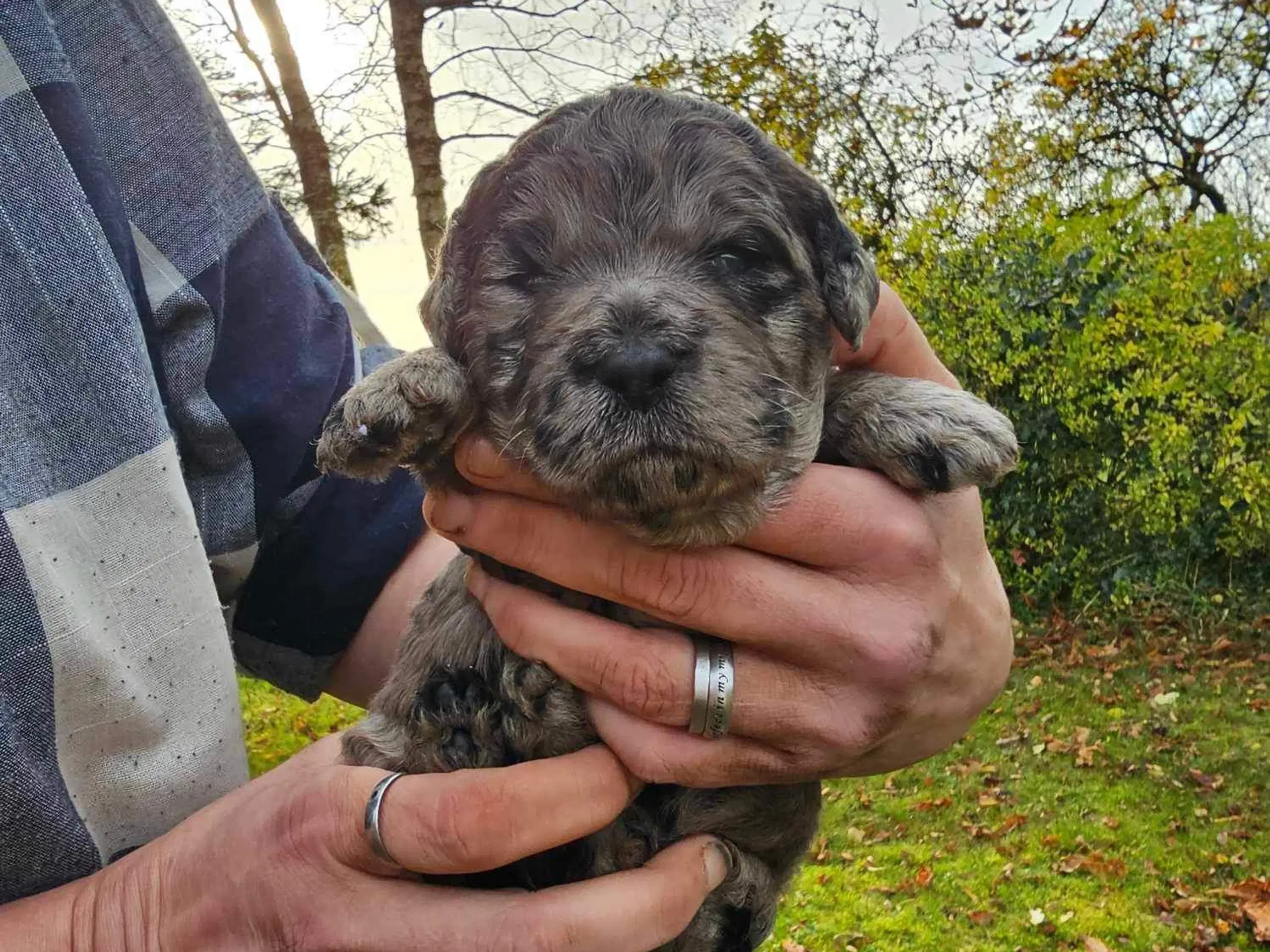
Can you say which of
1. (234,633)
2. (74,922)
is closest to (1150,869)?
(234,633)

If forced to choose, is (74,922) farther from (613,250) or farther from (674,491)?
(613,250)

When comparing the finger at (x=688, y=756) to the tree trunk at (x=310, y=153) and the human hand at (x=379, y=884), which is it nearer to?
the human hand at (x=379, y=884)

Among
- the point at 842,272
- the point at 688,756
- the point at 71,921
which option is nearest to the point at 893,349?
the point at 842,272

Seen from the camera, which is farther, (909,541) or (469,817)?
(909,541)

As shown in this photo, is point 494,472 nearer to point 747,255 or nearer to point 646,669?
point 646,669

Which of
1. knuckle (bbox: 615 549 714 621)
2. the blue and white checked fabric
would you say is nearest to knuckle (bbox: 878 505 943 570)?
knuckle (bbox: 615 549 714 621)
